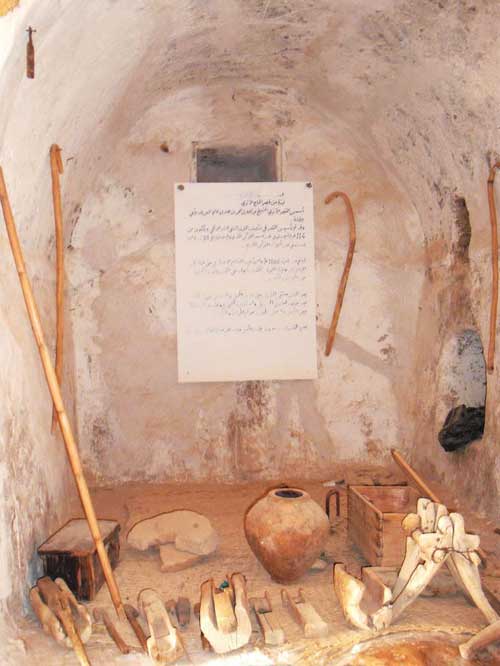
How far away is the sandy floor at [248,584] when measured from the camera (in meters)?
2.06

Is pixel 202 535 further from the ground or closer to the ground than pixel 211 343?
closer to the ground

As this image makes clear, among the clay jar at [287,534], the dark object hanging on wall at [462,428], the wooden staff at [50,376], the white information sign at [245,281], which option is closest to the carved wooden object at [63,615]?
the wooden staff at [50,376]

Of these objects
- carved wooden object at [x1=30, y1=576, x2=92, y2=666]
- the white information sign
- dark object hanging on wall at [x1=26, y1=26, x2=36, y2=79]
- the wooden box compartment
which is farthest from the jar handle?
dark object hanging on wall at [x1=26, y1=26, x2=36, y2=79]

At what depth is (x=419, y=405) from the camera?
156 inches

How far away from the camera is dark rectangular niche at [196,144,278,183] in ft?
13.0

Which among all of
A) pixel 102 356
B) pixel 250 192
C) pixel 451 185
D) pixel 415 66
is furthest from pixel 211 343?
pixel 415 66

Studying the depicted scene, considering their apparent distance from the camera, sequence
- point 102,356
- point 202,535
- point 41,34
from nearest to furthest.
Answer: point 41,34
point 202,535
point 102,356

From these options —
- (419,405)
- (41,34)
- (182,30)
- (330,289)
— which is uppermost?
(182,30)

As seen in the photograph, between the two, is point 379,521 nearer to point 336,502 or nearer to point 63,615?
point 336,502

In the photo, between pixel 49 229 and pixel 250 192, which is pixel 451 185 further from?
pixel 49 229

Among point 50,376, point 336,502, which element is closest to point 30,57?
point 50,376

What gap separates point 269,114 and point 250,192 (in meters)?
0.51

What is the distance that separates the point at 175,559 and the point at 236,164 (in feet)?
7.95

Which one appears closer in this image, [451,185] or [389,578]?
[389,578]
